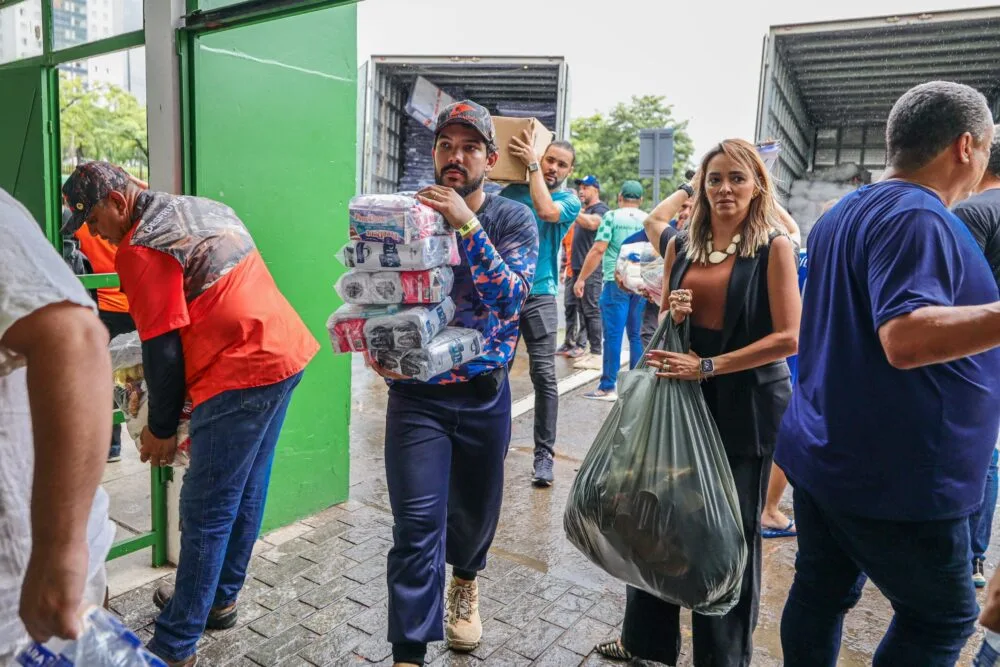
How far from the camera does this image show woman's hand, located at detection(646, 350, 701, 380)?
2.18 m

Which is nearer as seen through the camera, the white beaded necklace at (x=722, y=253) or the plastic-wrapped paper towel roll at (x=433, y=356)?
the plastic-wrapped paper towel roll at (x=433, y=356)

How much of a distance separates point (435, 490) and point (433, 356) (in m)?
0.45

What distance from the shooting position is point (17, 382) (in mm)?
1117

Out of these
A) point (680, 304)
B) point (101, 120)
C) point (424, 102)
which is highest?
point (101, 120)

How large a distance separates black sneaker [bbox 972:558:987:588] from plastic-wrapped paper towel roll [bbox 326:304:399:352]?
8.92 feet

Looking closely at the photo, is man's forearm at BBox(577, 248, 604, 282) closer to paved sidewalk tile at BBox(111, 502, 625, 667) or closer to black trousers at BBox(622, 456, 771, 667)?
paved sidewalk tile at BBox(111, 502, 625, 667)

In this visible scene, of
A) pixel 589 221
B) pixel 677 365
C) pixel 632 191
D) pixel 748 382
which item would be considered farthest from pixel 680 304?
pixel 632 191

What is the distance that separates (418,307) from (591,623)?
141 centimetres

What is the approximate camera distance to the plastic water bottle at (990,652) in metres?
1.23

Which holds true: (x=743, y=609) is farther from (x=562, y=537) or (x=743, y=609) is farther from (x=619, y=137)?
(x=619, y=137)

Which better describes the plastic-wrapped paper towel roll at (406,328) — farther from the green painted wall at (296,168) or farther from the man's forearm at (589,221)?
the man's forearm at (589,221)

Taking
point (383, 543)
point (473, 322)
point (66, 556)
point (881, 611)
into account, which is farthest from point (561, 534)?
point (66, 556)

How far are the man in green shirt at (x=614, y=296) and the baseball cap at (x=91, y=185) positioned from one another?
14.7ft

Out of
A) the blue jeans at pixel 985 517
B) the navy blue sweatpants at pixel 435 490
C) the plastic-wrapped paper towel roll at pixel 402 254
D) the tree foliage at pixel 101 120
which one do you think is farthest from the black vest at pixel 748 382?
the tree foliage at pixel 101 120
